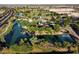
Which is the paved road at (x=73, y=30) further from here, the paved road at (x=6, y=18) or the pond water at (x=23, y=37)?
the paved road at (x=6, y=18)

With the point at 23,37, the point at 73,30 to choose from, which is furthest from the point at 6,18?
the point at 73,30

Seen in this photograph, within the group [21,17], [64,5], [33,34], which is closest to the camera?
[33,34]

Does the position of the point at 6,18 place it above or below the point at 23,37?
above

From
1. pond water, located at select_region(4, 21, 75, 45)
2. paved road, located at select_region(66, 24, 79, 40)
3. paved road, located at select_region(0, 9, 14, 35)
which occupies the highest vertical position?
paved road, located at select_region(0, 9, 14, 35)

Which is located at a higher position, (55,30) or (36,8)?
(36,8)

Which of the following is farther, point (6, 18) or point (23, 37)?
point (6, 18)

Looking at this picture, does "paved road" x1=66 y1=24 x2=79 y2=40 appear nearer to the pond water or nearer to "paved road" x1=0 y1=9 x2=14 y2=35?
the pond water

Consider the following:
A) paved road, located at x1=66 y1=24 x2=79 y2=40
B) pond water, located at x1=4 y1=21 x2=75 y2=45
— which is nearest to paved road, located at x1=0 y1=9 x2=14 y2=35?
pond water, located at x1=4 y1=21 x2=75 y2=45

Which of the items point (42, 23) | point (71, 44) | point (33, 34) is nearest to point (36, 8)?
point (42, 23)

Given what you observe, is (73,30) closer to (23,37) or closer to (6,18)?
(23,37)
